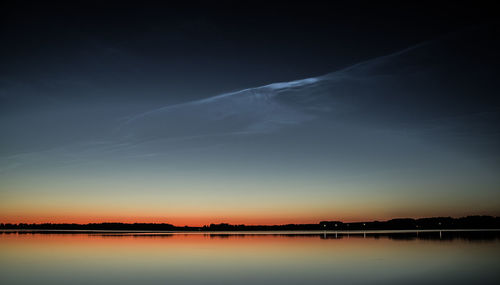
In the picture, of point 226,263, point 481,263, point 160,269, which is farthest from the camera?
point 226,263

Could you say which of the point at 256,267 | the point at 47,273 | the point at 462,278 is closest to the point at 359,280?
the point at 462,278

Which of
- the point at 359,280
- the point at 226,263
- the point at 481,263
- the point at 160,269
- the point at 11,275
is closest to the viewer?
the point at 359,280

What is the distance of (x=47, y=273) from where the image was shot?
78.8 feet

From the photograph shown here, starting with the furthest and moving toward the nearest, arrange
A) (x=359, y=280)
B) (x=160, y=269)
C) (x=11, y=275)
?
(x=160, y=269)
(x=11, y=275)
(x=359, y=280)

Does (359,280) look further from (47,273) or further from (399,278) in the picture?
(47,273)

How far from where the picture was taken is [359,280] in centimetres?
2053

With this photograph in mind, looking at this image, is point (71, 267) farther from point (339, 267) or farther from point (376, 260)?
Result: point (376, 260)

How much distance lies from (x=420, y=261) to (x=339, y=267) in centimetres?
645

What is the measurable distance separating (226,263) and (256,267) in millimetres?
3163

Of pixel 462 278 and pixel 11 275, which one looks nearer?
pixel 462 278

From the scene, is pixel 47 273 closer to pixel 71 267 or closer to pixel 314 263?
pixel 71 267

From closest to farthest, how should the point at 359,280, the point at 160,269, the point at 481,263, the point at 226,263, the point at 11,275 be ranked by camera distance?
the point at 359,280 < the point at 11,275 < the point at 160,269 < the point at 481,263 < the point at 226,263

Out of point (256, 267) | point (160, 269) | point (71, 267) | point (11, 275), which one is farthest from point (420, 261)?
point (11, 275)

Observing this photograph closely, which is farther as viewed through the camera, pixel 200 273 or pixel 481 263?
pixel 481 263
